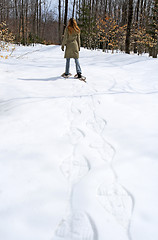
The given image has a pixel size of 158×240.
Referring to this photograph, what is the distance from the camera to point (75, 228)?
137 cm

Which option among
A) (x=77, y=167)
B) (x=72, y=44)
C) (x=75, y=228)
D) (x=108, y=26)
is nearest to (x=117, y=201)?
(x=75, y=228)

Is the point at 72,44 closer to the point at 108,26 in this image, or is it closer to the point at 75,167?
the point at 75,167

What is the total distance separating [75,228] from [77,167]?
0.71m

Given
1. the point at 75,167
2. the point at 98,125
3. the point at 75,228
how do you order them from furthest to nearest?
the point at 98,125 < the point at 75,167 < the point at 75,228

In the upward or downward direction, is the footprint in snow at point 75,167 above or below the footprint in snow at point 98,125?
below

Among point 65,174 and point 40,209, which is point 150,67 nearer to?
point 65,174

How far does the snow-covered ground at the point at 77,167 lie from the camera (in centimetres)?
139

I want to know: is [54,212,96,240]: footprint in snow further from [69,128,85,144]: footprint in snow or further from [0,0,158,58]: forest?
[0,0,158,58]: forest

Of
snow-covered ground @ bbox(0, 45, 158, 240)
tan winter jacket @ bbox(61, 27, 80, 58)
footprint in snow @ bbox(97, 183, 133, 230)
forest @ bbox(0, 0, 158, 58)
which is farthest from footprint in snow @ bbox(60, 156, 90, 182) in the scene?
forest @ bbox(0, 0, 158, 58)

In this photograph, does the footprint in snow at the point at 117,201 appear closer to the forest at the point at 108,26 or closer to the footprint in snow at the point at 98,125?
the footprint in snow at the point at 98,125

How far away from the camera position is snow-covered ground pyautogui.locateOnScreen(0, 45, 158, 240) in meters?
1.39

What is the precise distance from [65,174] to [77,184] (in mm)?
183

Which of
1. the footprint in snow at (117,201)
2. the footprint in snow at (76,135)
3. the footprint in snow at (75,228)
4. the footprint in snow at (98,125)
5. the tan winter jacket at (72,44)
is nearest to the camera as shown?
the footprint in snow at (75,228)

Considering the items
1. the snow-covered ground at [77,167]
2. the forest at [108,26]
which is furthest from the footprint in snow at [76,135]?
the forest at [108,26]
